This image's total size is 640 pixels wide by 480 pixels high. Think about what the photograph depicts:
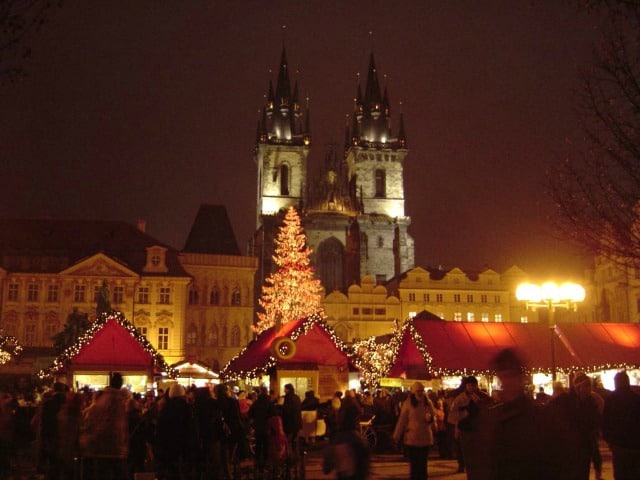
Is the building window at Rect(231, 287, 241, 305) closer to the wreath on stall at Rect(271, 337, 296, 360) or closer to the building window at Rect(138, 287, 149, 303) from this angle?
the building window at Rect(138, 287, 149, 303)

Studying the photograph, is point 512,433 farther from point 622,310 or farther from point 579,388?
point 622,310

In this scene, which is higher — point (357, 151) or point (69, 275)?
point (357, 151)

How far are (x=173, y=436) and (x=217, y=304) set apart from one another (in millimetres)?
48780

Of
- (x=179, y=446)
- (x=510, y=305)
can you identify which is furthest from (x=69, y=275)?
(x=179, y=446)

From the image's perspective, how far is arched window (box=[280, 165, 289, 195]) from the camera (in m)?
83.4

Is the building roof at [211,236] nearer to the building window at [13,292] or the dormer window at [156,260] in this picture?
the dormer window at [156,260]

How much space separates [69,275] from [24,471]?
4034cm

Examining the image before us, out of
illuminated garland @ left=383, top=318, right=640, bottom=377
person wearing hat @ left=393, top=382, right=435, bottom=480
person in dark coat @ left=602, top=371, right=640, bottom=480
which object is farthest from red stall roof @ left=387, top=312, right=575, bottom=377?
person in dark coat @ left=602, top=371, right=640, bottom=480

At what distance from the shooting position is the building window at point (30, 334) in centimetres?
5206

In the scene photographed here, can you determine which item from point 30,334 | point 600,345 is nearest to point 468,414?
point 600,345

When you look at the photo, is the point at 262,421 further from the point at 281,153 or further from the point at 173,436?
the point at 281,153

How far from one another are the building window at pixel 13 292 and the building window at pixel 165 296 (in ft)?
30.4

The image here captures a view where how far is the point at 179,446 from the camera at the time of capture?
30.6 feet

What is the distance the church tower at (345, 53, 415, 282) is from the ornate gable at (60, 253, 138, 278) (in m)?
29.7
